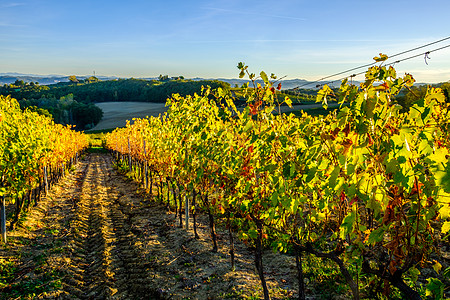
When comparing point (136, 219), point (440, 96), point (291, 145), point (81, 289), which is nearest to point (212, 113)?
point (291, 145)

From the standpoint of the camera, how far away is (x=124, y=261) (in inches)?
293

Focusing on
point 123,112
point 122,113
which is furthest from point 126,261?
point 123,112

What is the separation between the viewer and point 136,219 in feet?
35.7

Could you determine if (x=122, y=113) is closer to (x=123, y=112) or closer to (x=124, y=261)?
(x=123, y=112)

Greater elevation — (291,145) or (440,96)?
(440,96)

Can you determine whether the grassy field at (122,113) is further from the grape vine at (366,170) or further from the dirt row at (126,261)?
the grape vine at (366,170)

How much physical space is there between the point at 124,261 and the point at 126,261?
51 mm

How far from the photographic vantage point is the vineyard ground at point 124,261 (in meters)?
6.04

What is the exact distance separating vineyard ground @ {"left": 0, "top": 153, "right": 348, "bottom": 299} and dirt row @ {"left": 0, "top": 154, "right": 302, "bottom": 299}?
19 mm

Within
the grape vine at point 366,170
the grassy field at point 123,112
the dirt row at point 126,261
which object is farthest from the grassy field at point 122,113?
the grape vine at point 366,170

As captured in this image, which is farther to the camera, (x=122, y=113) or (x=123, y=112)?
(x=123, y=112)

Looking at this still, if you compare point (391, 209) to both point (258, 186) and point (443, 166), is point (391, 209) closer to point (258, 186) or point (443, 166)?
point (443, 166)

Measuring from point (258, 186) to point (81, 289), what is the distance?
4455 mm

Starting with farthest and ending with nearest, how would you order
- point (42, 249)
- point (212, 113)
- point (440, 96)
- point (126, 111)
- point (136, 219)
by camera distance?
point (126, 111)
point (136, 219)
point (42, 249)
point (212, 113)
point (440, 96)
